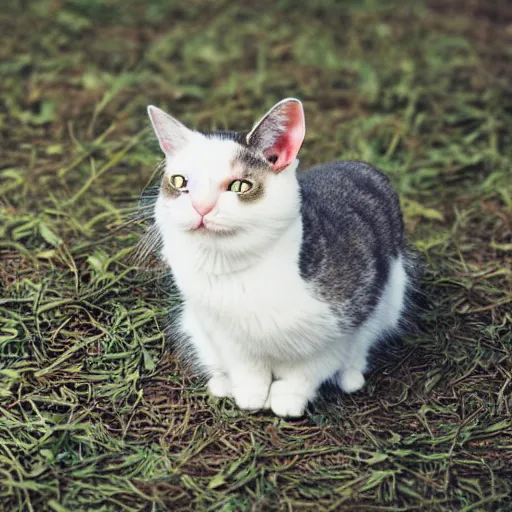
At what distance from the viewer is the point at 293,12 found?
208 inches

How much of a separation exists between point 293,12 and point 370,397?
333cm

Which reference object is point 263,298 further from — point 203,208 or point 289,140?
point 289,140

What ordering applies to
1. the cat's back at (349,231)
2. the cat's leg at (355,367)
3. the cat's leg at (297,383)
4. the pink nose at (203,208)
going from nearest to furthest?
the pink nose at (203,208), the cat's back at (349,231), the cat's leg at (297,383), the cat's leg at (355,367)

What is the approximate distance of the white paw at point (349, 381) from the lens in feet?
8.60

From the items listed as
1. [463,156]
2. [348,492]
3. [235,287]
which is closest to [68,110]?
[463,156]

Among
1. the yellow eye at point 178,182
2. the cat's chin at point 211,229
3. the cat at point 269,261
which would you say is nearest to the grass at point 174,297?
the cat at point 269,261

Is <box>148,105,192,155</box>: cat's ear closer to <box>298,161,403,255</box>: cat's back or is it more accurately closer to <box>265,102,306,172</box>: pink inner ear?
<box>265,102,306,172</box>: pink inner ear

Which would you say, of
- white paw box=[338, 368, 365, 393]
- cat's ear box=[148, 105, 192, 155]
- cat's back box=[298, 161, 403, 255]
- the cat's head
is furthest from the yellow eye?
white paw box=[338, 368, 365, 393]

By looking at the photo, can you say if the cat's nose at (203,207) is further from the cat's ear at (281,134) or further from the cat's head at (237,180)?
the cat's ear at (281,134)

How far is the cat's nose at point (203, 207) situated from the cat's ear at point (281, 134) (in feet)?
0.75

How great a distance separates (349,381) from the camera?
2.62m

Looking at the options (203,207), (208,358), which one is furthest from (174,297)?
(203,207)

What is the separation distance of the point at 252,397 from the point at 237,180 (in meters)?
0.72

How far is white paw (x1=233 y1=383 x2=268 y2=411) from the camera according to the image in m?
2.52
